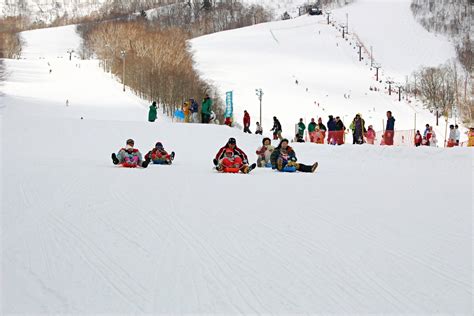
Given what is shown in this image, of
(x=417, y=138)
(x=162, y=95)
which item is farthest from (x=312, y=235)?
(x=162, y=95)

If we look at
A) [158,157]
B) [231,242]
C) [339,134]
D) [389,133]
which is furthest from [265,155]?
[231,242]

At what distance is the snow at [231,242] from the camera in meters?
3.95

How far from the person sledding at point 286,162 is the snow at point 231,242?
3.69 feet

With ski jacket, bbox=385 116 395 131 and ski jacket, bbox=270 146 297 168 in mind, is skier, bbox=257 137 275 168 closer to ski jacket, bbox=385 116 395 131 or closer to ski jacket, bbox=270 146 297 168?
ski jacket, bbox=270 146 297 168

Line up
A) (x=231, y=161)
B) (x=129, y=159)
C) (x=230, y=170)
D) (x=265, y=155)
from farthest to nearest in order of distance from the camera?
1. (x=265, y=155)
2. (x=129, y=159)
3. (x=231, y=161)
4. (x=230, y=170)

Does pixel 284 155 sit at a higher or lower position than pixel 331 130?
lower

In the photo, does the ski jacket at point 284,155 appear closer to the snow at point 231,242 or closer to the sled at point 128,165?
A: the snow at point 231,242

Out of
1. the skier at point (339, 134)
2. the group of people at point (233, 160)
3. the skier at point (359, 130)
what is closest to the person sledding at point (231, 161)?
the group of people at point (233, 160)

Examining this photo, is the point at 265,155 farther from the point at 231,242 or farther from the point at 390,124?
the point at 231,242

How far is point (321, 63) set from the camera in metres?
89.2

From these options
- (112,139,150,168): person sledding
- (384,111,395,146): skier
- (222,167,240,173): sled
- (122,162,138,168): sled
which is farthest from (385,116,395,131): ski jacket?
(122,162,138,168): sled

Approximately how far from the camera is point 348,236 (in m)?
5.93

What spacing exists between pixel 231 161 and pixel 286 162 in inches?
58.3

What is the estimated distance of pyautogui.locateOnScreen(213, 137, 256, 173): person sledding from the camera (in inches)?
537
